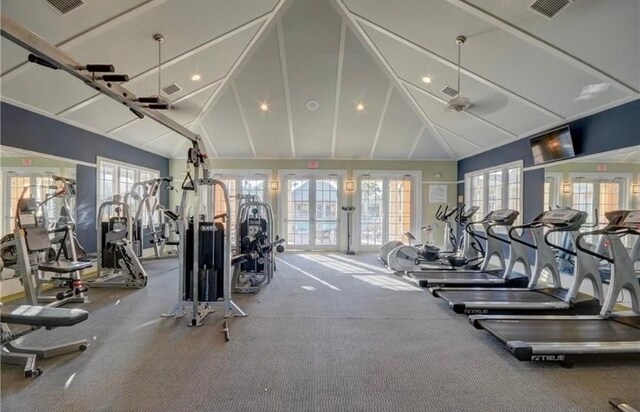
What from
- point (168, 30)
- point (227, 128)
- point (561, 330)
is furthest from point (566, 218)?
point (227, 128)

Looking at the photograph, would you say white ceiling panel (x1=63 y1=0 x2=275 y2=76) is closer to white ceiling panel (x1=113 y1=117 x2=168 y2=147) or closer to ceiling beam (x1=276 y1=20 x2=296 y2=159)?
ceiling beam (x1=276 y1=20 x2=296 y2=159)

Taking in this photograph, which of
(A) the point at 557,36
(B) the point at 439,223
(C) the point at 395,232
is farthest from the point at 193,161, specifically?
(B) the point at 439,223

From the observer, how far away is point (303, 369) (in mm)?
2631

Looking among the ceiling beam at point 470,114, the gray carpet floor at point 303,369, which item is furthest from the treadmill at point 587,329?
the ceiling beam at point 470,114

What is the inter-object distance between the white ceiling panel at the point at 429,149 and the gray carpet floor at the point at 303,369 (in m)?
5.06

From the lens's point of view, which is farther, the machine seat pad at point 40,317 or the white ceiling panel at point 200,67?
the white ceiling panel at point 200,67

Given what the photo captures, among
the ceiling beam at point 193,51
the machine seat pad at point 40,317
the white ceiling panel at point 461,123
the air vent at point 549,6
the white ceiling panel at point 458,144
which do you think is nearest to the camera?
the machine seat pad at point 40,317

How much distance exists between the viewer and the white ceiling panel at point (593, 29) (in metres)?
3.17

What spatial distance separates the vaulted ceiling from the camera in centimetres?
360

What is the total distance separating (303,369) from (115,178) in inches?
237

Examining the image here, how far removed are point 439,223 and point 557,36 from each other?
19.4 feet

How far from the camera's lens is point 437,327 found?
11.7 ft

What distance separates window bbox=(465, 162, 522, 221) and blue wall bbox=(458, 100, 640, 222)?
0.56ft

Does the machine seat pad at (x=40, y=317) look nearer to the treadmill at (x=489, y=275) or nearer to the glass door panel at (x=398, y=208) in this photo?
the treadmill at (x=489, y=275)
